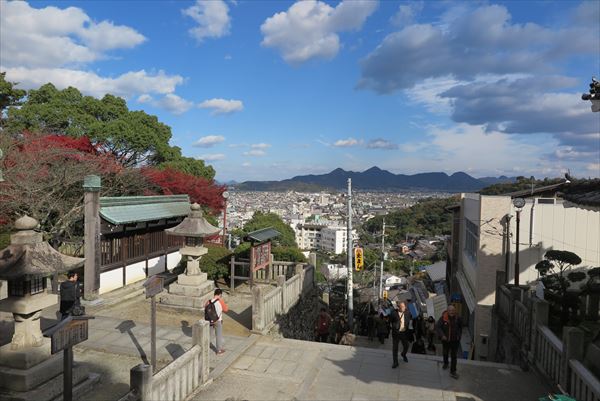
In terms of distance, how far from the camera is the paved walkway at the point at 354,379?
718cm

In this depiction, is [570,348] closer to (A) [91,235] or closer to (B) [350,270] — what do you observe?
(B) [350,270]

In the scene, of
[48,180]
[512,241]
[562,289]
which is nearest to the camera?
[562,289]

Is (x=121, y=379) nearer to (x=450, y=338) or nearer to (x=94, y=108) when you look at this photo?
(x=450, y=338)

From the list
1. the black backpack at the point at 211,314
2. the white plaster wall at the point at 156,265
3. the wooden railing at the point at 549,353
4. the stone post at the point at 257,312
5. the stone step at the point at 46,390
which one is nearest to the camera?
the stone step at the point at 46,390

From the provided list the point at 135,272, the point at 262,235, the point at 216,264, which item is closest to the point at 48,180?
the point at 135,272

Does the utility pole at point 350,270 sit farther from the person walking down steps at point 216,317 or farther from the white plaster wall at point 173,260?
the white plaster wall at point 173,260

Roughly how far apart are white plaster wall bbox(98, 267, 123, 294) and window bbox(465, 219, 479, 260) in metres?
12.9

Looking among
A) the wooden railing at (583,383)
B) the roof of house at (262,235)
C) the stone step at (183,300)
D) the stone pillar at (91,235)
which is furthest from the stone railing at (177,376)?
the roof of house at (262,235)

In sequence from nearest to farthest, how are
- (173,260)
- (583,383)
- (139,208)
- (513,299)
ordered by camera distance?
(583,383)
(513,299)
(139,208)
(173,260)

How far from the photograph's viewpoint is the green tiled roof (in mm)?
12570

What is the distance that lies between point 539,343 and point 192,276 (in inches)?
362

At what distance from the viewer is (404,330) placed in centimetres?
849

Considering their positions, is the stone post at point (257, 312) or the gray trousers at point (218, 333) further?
the stone post at point (257, 312)

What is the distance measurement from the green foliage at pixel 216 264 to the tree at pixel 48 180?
4947 millimetres
